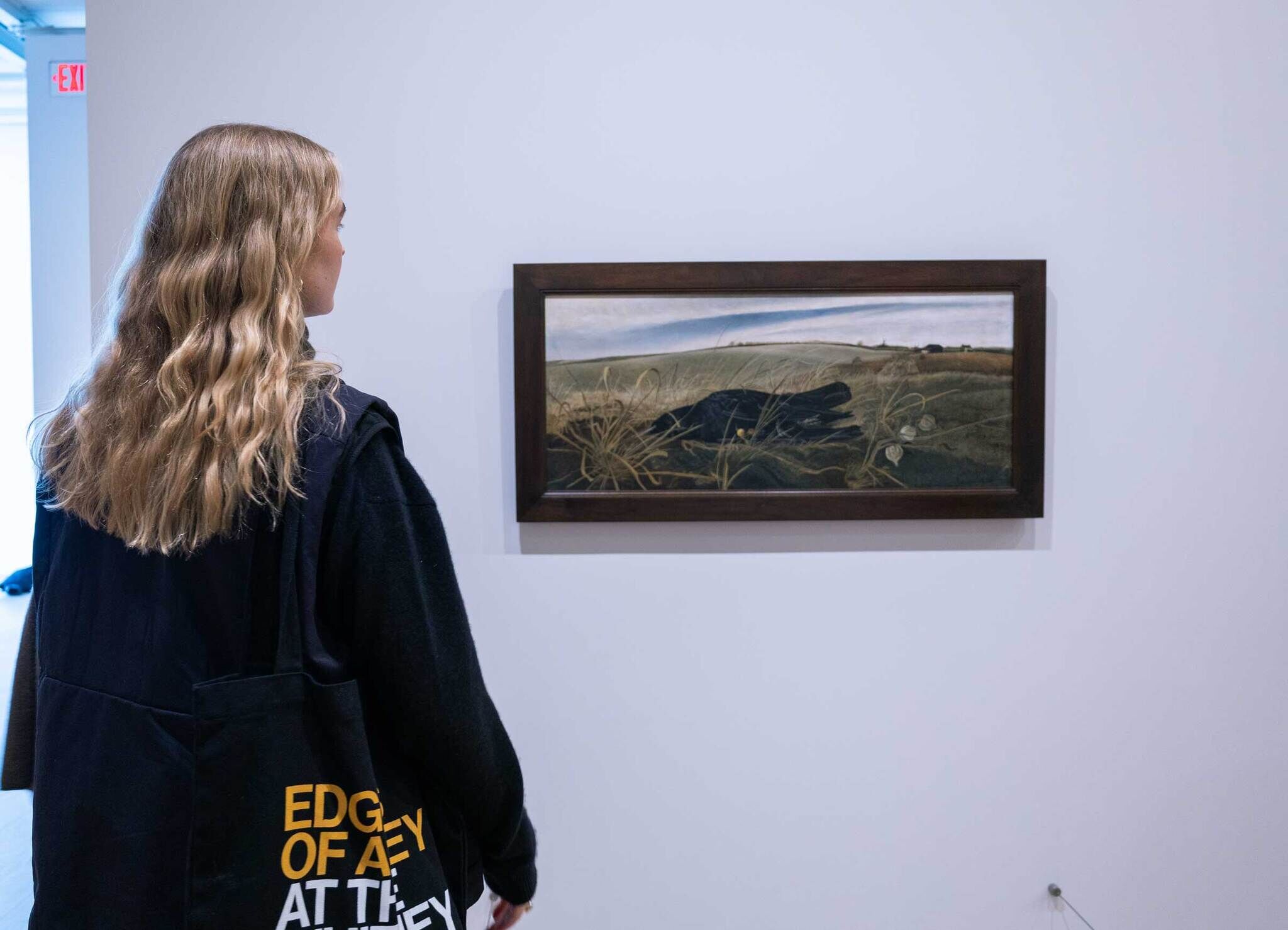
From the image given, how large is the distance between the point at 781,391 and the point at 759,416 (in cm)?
7

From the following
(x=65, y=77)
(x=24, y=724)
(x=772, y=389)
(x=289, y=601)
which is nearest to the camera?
(x=289, y=601)

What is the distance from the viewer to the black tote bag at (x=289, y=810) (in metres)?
0.83

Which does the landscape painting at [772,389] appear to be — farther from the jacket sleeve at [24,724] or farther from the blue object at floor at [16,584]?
the blue object at floor at [16,584]

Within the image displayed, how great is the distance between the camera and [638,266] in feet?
5.48

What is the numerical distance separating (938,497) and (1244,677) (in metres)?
0.80

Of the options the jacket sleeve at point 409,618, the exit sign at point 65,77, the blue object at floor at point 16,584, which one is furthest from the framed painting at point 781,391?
the blue object at floor at point 16,584

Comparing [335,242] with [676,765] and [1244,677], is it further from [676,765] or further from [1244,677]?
[1244,677]

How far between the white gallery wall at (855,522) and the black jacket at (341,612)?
32.9 inches

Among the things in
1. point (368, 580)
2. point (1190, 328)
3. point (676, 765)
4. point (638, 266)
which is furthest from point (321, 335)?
point (1190, 328)

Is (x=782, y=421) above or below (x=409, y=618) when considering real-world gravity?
above

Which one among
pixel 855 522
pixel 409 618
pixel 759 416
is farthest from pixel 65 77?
pixel 855 522

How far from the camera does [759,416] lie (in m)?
1.69

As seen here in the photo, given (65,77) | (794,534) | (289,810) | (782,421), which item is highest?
(65,77)

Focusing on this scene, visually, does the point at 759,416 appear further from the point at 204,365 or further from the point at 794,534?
the point at 204,365
